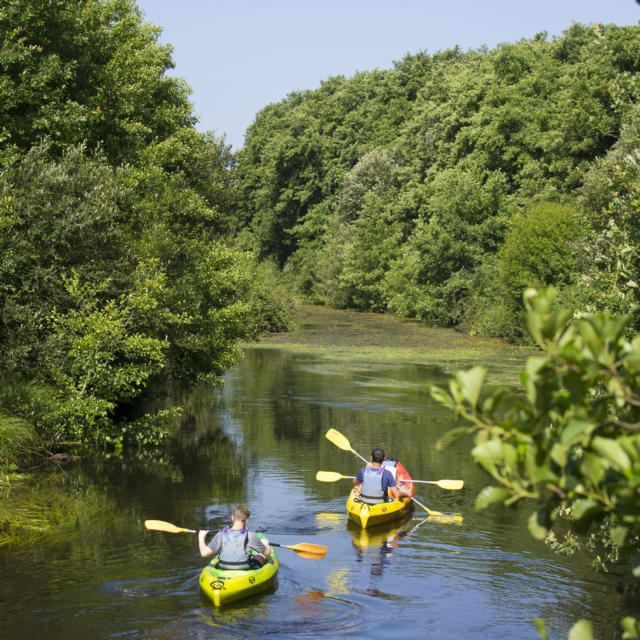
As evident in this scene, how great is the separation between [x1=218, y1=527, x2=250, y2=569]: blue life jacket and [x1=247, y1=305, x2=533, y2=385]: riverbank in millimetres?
17686

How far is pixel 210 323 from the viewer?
75.7 ft

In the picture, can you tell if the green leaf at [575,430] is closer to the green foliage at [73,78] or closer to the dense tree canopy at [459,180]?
the dense tree canopy at [459,180]

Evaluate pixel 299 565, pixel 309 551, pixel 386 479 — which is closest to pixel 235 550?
pixel 309 551

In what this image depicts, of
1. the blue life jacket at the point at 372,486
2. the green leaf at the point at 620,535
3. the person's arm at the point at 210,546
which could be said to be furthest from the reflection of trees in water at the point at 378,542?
the green leaf at the point at 620,535

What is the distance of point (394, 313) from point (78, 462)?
45.7 meters

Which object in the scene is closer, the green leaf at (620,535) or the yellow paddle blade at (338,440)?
the green leaf at (620,535)

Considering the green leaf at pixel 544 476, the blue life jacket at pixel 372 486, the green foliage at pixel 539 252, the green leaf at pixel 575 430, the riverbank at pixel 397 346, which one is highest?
the green foliage at pixel 539 252

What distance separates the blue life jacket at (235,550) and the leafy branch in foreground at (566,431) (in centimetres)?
802

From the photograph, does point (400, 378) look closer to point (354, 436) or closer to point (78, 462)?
point (354, 436)

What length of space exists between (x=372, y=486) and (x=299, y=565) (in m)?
2.71

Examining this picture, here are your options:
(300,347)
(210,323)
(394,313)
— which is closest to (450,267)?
(394,313)

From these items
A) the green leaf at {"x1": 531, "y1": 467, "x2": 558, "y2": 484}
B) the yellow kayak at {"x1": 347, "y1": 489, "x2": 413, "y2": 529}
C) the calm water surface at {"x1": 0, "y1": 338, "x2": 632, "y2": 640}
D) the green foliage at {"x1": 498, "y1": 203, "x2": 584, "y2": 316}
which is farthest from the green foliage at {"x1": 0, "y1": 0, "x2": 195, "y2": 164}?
the green foliage at {"x1": 498, "y1": 203, "x2": 584, "y2": 316}

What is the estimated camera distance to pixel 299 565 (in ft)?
41.8

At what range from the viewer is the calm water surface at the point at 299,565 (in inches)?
405
